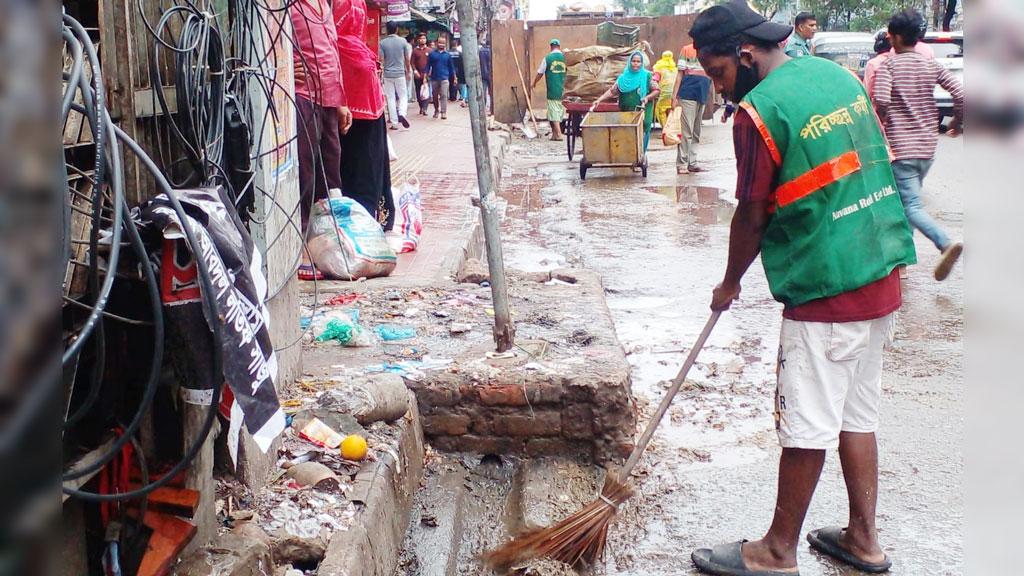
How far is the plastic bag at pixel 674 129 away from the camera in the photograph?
576 inches

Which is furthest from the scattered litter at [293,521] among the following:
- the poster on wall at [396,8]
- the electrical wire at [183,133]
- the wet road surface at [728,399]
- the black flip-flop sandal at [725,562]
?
the poster on wall at [396,8]

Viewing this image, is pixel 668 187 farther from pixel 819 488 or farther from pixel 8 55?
pixel 8 55

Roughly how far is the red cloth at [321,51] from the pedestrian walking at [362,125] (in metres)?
0.72

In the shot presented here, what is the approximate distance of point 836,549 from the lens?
3580 millimetres

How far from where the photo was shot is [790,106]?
122 inches

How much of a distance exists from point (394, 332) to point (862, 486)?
2.69 meters

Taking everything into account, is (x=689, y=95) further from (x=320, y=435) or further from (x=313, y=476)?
(x=313, y=476)

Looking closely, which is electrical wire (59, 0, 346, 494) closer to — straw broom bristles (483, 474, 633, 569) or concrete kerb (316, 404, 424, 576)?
concrete kerb (316, 404, 424, 576)

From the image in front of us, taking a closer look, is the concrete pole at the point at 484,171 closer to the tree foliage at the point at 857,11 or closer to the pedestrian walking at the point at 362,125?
the pedestrian walking at the point at 362,125

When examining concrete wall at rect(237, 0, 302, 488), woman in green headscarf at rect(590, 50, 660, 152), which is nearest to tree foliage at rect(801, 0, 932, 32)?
woman in green headscarf at rect(590, 50, 660, 152)

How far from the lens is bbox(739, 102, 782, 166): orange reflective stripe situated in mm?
3117

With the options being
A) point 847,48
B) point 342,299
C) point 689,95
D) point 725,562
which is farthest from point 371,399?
point 847,48

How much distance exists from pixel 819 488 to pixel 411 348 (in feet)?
7.02

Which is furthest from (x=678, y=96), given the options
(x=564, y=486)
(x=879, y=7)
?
(x=879, y=7)
